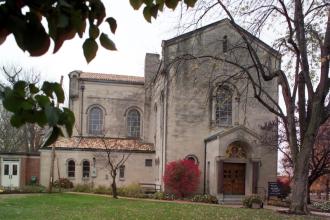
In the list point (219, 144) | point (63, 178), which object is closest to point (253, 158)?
point (219, 144)

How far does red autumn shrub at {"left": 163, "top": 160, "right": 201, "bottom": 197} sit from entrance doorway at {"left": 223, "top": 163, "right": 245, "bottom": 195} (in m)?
2.24

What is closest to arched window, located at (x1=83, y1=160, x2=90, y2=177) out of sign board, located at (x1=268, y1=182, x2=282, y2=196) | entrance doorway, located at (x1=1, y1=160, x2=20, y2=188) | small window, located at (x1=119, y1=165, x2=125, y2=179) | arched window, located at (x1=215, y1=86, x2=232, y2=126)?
small window, located at (x1=119, y1=165, x2=125, y2=179)

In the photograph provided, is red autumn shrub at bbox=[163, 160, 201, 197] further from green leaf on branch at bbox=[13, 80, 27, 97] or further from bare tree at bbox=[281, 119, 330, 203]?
green leaf on branch at bbox=[13, 80, 27, 97]

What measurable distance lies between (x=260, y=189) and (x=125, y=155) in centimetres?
1215

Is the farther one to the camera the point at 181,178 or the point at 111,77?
the point at 111,77

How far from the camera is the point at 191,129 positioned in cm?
3725

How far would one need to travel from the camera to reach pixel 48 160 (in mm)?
41594

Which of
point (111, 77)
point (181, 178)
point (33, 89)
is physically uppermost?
point (111, 77)

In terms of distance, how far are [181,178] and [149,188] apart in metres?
6.63

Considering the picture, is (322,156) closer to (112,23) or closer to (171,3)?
(171,3)

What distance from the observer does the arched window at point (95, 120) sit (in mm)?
47000

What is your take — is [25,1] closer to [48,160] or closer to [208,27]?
[208,27]

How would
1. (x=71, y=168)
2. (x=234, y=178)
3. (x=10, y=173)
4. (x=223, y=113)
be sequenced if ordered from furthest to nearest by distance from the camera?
(x=10, y=173)
(x=71, y=168)
(x=223, y=113)
(x=234, y=178)

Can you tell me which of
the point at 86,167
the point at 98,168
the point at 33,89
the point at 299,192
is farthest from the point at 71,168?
the point at 33,89
